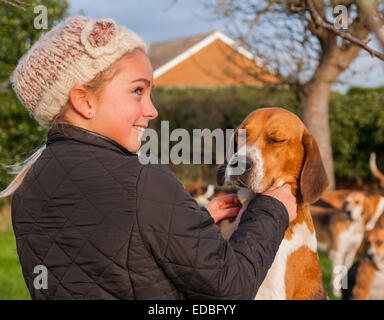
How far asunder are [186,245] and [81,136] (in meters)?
0.55

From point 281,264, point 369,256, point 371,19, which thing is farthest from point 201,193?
point 371,19

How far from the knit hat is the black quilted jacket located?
23 cm

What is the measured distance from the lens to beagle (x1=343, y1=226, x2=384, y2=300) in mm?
5477

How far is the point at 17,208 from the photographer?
1.67 meters

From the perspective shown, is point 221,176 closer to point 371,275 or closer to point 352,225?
point 371,275

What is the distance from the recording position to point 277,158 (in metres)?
2.58

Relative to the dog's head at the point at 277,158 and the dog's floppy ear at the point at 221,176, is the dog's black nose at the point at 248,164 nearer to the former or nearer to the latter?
the dog's head at the point at 277,158

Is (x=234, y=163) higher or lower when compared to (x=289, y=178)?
higher

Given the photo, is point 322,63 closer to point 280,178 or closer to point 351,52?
point 351,52

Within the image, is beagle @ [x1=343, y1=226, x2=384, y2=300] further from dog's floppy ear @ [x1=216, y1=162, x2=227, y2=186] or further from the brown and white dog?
dog's floppy ear @ [x1=216, y1=162, x2=227, y2=186]

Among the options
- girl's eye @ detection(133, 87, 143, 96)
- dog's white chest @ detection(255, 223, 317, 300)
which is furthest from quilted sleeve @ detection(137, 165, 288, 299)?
dog's white chest @ detection(255, 223, 317, 300)

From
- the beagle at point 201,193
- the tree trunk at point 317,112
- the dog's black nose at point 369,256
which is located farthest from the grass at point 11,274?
the beagle at point 201,193
